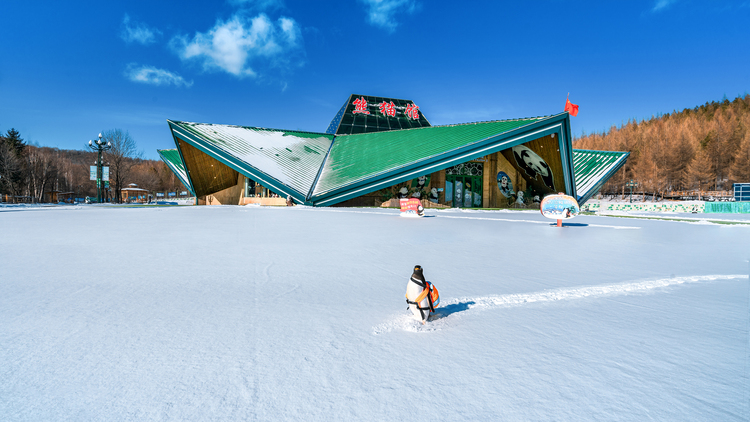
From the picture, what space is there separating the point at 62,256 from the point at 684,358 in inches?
333

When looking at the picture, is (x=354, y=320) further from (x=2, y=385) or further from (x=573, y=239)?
(x=573, y=239)

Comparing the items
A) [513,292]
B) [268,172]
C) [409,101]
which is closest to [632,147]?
[409,101]

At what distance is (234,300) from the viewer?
406 centimetres

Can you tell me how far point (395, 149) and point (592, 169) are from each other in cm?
1833

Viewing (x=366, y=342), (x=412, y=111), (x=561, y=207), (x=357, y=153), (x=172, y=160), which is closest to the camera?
(x=366, y=342)

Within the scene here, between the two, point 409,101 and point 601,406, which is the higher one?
point 409,101

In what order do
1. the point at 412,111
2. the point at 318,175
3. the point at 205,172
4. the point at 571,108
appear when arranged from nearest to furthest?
1. the point at 571,108
2. the point at 318,175
3. the point at 205,172
4. the point at 412,111

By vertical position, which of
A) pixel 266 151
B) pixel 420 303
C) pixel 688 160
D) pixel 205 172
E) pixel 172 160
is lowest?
pixel 420 303

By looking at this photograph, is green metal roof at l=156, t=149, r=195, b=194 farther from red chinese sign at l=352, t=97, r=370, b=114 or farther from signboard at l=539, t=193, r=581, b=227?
signboard at l=539, t=193, r=581, b=227

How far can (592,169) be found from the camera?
34500mm

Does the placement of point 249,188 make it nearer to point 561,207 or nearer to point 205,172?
point 205,172

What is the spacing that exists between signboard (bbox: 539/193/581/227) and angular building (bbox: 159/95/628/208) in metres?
14.5

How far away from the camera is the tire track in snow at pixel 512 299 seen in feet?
11.0

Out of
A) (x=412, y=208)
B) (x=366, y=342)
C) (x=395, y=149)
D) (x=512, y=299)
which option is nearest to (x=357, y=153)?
(x=395, y=149)
